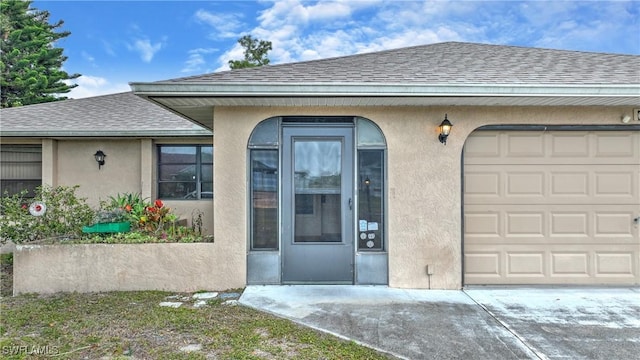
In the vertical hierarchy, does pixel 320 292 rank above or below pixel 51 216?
below

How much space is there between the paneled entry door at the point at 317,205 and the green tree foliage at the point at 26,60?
18655mm

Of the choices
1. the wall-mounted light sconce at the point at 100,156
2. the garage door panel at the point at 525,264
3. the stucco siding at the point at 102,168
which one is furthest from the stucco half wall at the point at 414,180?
the wall-mounted light sconce at the point at 100,156

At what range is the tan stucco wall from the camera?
4.69 meters

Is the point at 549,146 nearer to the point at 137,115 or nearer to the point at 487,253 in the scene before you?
the point at 487,253

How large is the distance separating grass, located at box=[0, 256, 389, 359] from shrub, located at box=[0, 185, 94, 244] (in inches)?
38.7

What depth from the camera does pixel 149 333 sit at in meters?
3.38

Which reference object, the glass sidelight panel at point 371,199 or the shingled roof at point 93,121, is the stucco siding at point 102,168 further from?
the glass sidelight panel at point 371,199

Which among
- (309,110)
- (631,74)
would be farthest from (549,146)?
(309,110)

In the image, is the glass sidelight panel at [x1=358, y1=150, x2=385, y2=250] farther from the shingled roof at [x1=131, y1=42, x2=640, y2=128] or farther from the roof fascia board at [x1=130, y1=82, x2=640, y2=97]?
the roof fascia board at [x1=130, y1=82, x2=640, y2=97]

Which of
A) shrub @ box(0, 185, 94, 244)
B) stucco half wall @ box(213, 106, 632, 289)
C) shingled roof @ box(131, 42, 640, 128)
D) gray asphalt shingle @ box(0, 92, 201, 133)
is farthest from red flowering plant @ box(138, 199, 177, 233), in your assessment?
gray asphalt shingle @ box(0, 92, 201, 133)

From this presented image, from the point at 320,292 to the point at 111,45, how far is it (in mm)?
18081

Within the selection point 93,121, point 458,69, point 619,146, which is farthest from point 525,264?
point 93,121

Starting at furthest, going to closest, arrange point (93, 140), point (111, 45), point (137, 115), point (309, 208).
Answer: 1. point (111, 45)
2. point (137, 115)
3. point (93, 140)
4. point (309, 208)

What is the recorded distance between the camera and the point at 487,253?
4941 mm
